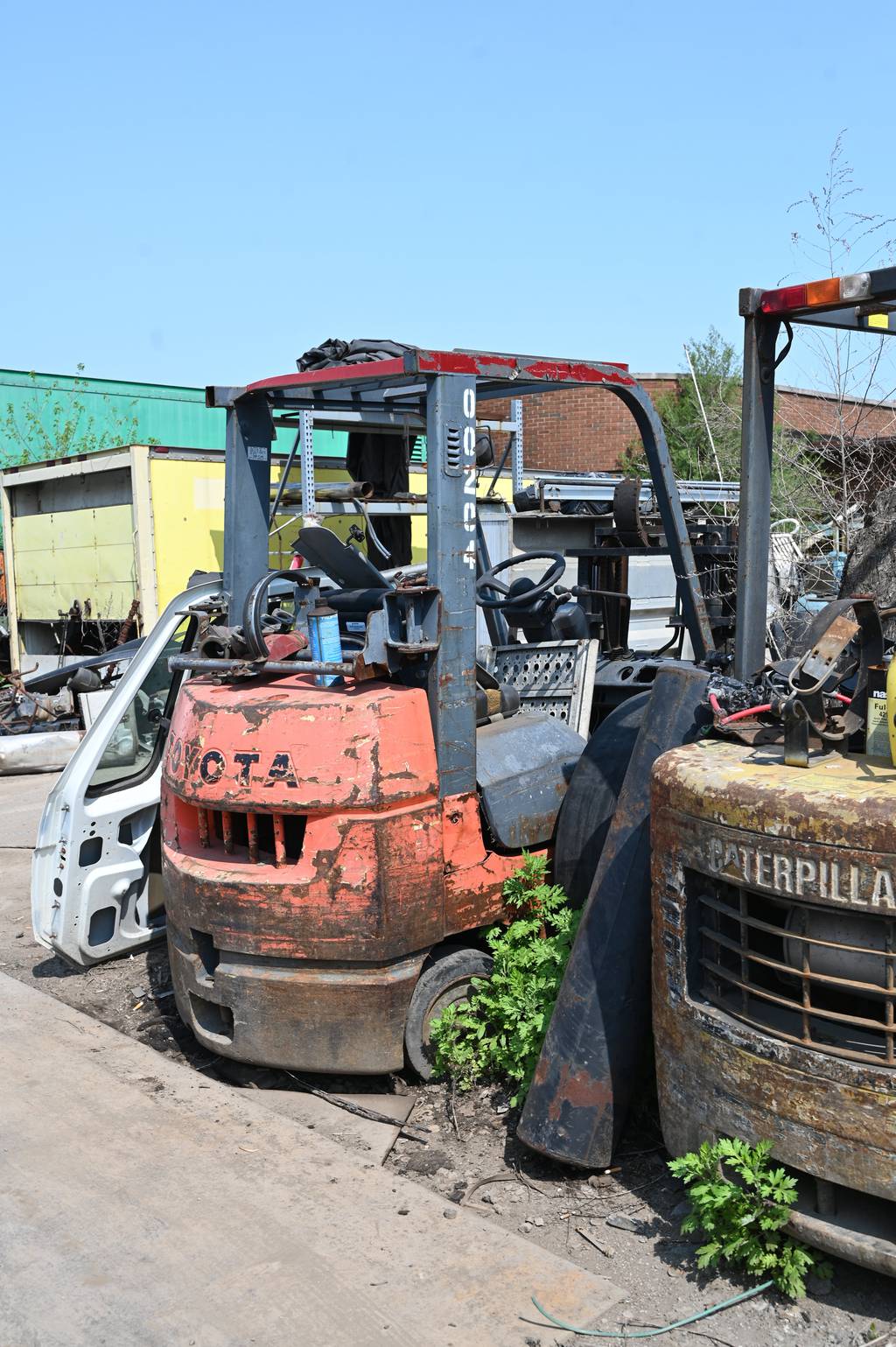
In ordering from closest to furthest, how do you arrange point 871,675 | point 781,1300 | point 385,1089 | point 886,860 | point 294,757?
point 886,860
point 781,1300
point 871,675
point 294,757
point 385,1089

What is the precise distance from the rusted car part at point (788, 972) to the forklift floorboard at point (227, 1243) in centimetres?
64

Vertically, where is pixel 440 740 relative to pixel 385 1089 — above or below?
above

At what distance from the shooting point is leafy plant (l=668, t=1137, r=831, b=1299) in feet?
9.91

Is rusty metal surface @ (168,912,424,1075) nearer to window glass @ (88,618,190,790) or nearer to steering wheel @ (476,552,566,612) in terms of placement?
window glass @ (88,618,190,790)

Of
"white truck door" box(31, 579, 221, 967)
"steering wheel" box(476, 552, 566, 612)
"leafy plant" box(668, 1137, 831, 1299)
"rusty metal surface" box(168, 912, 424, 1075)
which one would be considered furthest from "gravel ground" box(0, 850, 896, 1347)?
"steering wheel" box(476, 552, 566, 612)

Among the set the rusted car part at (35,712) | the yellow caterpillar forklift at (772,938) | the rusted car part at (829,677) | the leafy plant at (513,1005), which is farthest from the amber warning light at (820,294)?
the rusted car part at (35,712)

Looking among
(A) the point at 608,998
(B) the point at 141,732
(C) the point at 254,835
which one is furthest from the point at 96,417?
(A) the point at 608,998

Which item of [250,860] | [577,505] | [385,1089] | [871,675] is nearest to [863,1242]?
[871,675]

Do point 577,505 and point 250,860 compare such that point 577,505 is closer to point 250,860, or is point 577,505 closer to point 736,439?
point 736,439

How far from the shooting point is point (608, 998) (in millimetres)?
3734

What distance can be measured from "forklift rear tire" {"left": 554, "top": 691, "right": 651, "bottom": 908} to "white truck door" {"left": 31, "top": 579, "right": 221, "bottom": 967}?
7.07ft

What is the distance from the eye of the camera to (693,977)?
A: 3.30m

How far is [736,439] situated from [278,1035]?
12.0 meters

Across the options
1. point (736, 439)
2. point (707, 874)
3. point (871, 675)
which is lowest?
point (707, 874)
